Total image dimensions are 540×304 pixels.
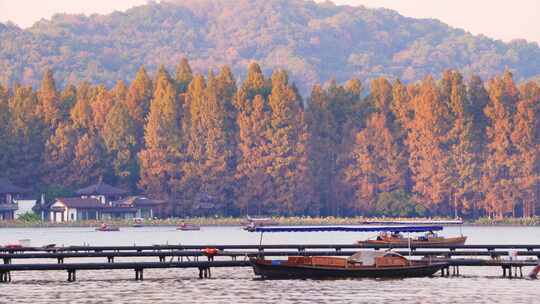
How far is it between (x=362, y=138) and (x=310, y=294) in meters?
121

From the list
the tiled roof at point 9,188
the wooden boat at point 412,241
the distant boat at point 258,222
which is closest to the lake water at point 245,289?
the wooden boat at point 412,241

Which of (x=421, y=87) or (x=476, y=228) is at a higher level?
(x=421, y=87)

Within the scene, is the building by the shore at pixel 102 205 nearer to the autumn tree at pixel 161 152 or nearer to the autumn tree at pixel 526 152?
the autumn tree at pixel 161 152

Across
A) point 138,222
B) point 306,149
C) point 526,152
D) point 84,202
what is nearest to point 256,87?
point 306,149

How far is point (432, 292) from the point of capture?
71125 mm

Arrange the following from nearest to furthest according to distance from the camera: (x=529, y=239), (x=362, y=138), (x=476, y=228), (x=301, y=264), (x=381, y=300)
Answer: (x=381, y=300)
(x=301, y=264)
(x=529, y=239)
(x=476, y=228)
(x=362, y=138)

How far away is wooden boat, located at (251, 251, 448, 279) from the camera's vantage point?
253 ft

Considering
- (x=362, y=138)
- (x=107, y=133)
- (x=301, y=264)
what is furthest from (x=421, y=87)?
(x=301, y=264)

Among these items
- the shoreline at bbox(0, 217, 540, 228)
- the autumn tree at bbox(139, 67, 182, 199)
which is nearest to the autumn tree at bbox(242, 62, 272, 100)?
the autumn tree at bbox(139, 67, 182, 199)

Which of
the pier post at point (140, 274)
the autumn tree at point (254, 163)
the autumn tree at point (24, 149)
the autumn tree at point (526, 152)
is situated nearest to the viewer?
the pier post at point (140, 274)

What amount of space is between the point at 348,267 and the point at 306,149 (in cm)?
11268

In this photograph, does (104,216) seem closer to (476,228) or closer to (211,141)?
(211,141)

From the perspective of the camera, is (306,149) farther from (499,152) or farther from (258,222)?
(499,152)

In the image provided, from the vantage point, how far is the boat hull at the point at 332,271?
77.1m
